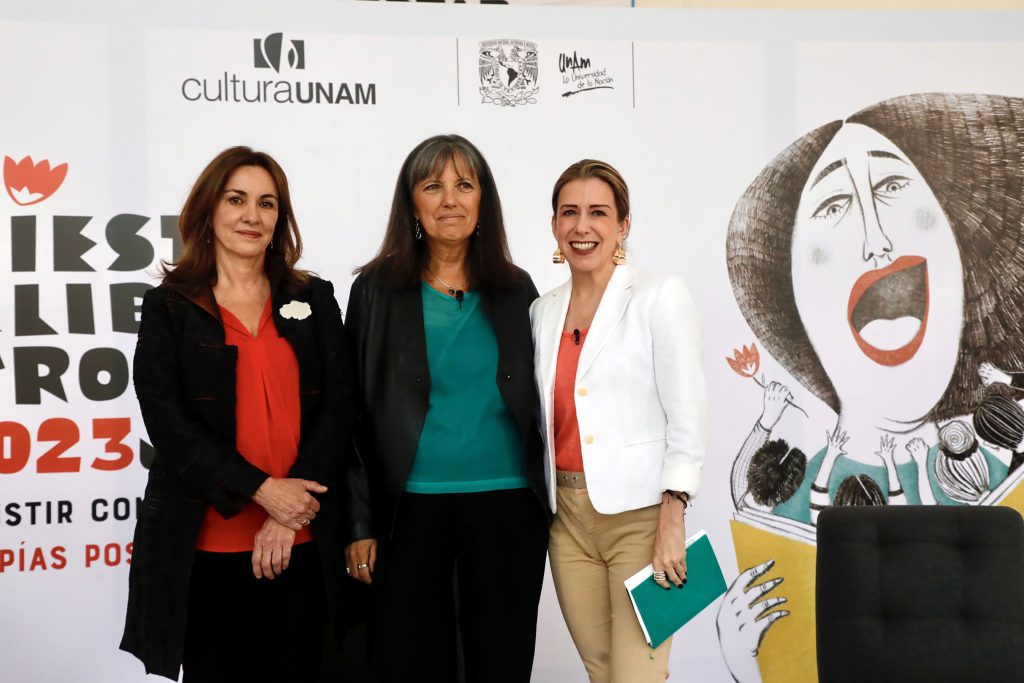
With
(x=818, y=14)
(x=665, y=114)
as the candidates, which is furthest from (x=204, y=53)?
(x=818, y=14)

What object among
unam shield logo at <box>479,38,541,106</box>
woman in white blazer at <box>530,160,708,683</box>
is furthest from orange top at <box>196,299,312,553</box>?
unam shield logo at <box>479,38,541,106</box>

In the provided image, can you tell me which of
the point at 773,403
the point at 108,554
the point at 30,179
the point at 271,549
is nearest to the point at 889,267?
the point at 773,403

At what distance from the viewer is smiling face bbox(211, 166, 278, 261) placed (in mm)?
2186

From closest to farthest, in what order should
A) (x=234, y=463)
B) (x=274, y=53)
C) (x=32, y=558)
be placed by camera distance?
1. (x=234, y=463)
2. (x=32, y=558)
3. (x=274, y=53)

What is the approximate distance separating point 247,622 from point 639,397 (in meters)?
1.05

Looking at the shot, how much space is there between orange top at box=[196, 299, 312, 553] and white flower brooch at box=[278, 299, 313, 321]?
6 centimetres

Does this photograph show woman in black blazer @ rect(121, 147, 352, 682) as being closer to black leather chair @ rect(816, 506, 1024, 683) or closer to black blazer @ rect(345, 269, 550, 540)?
black blazer @ rect(345, 269, 550, 540)

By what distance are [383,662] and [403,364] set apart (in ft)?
2.32

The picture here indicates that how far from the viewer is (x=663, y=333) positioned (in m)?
2.14

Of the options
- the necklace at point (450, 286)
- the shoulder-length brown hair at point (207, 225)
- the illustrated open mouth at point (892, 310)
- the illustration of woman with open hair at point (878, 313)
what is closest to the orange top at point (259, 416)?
the shoulder-length brown hair at point (207, 225)

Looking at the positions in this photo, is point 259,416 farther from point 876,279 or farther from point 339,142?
point 876,279

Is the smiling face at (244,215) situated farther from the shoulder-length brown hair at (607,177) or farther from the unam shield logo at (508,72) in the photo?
the unam shield logo at (508,72)

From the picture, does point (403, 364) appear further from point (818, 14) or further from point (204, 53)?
point (818, 14)

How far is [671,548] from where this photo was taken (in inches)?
82.4
